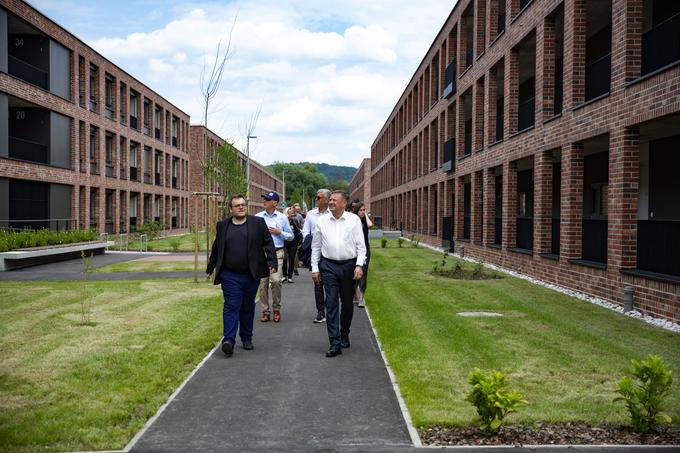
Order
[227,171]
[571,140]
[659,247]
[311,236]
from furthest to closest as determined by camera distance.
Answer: [227,171] → [571,140] → [659,247] → [311,236]

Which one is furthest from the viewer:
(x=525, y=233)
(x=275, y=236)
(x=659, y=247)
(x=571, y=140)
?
(x=525, y=233)

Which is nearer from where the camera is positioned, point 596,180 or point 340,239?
point 340,239

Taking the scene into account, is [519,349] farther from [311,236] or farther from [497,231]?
[497,231]

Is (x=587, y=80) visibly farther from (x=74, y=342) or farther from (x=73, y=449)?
(x=73, y=449)

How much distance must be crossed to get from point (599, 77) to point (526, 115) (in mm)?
4902

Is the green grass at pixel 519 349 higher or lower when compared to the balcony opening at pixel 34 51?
lower

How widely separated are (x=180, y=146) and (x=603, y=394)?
53694 mm

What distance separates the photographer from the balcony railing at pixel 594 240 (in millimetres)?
13593

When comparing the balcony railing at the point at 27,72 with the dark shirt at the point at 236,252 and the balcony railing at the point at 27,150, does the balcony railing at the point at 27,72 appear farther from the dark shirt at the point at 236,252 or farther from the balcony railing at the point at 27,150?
the dark shirt at the point at 236,252

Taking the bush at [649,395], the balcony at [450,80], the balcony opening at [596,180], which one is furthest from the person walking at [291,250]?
the balcony at [450,80]

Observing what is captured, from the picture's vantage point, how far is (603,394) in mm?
5840

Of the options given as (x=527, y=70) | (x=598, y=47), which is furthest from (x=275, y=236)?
(x=527, y=70)

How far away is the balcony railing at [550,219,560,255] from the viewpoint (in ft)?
53.8

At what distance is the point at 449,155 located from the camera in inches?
1131
